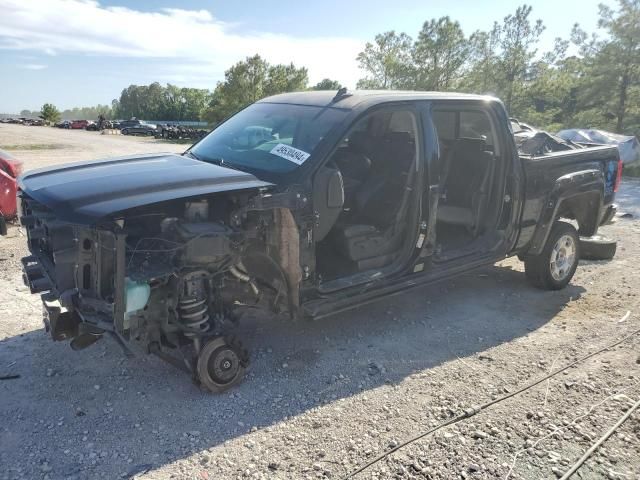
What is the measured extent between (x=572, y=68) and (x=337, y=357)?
2584 cm

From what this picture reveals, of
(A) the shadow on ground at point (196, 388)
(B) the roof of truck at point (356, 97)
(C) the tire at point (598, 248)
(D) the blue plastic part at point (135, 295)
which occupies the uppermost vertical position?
(B) the roof of truck at point (356, 97)

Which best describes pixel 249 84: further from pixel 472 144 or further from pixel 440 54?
pixel 472 144

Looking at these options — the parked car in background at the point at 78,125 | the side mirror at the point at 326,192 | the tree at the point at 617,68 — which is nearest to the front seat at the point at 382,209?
the side mirror at the point at 326,192

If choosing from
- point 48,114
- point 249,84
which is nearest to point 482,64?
point 249,84

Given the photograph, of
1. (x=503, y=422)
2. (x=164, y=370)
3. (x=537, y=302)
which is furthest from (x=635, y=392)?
(x=164, y=370)

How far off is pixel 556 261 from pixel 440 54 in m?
25.2

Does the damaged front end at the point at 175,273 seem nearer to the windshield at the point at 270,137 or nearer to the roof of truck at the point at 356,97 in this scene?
the windshield at the point at 270,137

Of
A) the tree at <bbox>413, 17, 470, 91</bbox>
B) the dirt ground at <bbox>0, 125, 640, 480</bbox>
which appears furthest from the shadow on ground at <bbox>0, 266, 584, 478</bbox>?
the tree at <bbox>413, 17, 470, 91</bbox>

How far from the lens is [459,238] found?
516 centimetres

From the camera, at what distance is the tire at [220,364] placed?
3.33 m

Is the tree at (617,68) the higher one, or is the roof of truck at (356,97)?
the tree at (617,68)

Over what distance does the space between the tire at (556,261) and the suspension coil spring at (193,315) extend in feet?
12.1

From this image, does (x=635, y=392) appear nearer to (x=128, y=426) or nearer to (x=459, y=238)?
(x=459, y=238)

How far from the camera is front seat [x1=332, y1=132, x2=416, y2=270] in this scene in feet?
13.8
